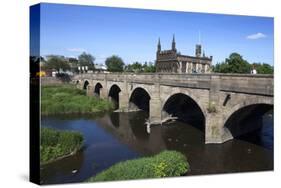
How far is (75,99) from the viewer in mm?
27234

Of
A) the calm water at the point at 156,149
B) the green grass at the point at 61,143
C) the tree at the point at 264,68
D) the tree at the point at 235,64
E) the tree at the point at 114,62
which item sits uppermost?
the tree at the point at 114,62

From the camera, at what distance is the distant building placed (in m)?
13.5

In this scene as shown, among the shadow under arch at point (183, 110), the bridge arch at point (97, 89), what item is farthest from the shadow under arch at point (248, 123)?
the bridge arch at point (97, 89)

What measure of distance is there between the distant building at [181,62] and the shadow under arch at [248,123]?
Result: 2949mm

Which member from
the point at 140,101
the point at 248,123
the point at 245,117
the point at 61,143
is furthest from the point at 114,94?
the point at 61,143

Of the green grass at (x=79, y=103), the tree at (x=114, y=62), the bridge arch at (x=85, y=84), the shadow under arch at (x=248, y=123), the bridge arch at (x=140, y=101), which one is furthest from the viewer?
the bridge arch at (x=85, y=84)

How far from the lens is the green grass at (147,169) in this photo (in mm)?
10079

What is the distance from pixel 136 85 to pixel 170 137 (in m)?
8.30

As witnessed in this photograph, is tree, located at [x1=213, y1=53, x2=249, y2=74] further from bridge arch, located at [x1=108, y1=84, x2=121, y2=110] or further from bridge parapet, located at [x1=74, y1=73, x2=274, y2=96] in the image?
bridge arch, located at [x1=108, y1=84, x2=121, y2=110]

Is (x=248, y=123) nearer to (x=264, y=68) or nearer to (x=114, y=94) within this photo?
(x=264, y=68)

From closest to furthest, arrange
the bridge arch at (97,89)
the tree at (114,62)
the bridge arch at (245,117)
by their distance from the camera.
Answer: the bridge arch at (245,117) → the tree at (114,62) → the bridge arch at (97,89)

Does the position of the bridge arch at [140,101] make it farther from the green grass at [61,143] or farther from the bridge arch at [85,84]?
the green grass at [61,143]

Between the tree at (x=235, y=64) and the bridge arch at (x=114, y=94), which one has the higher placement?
the tree at (x=235, y=64)

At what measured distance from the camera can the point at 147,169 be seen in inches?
411
